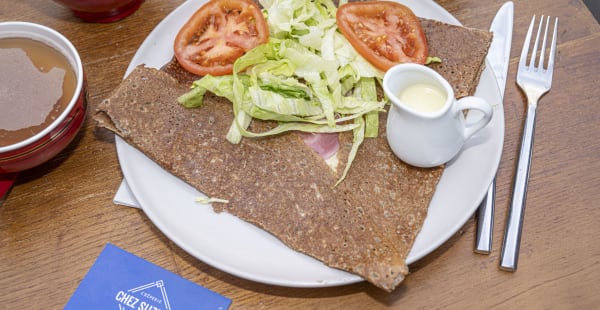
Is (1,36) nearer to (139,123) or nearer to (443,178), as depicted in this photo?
(139,123)

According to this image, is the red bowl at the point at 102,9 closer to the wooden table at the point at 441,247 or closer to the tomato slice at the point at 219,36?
the wooden table at the point at 441,247

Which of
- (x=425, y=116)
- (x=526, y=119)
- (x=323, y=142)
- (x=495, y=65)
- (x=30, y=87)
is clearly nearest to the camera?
(x=425, y=116)

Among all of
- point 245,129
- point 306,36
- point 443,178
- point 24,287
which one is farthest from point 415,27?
point 24,287

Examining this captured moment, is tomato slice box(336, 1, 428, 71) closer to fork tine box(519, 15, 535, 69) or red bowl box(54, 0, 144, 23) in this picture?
fork tine box(519, 15, 535, 69)

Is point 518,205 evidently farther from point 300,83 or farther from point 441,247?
point 300,83

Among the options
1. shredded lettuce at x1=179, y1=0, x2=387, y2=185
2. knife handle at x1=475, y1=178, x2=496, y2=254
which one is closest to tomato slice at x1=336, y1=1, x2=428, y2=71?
shredded lettuce at x1=179, y1=0, x2=387, y2=185

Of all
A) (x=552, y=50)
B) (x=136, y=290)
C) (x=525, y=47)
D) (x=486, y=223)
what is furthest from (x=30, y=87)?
(x=552, y=50)
